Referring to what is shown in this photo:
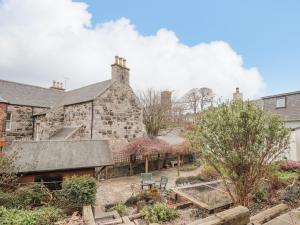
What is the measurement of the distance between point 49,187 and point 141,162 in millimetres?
9946

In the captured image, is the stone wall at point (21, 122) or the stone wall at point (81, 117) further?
the stone wall at point (21, 122)

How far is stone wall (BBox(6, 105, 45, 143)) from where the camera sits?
17.9m

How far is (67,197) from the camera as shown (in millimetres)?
7871

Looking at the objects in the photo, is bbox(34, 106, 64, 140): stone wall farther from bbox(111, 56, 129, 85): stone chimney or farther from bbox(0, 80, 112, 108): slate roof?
bbox(111, 56, 129, 85): stone chimney

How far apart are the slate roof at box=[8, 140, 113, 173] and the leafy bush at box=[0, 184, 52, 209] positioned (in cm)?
78

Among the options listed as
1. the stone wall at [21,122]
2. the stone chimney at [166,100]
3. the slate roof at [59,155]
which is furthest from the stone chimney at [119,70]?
the slate roof at [59,155]

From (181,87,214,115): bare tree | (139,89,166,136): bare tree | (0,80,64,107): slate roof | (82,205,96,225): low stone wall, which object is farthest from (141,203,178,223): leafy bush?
(181,87,214,115): bare tree

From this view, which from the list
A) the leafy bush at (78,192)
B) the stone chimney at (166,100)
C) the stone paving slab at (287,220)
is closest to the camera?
the stone paving slab at (287,220)

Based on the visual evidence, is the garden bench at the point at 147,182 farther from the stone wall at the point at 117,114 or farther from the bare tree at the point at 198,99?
the bare tree at the point at 198,99

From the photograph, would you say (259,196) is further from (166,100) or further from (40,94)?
(40,94)

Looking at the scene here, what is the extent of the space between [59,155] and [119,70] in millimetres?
10620

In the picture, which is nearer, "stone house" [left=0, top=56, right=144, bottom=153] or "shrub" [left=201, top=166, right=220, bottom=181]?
"shrub" [left=201, top=166, right=220, bottom=181]

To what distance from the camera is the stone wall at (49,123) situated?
18.0 metres

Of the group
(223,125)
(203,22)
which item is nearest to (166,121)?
(203,22)
